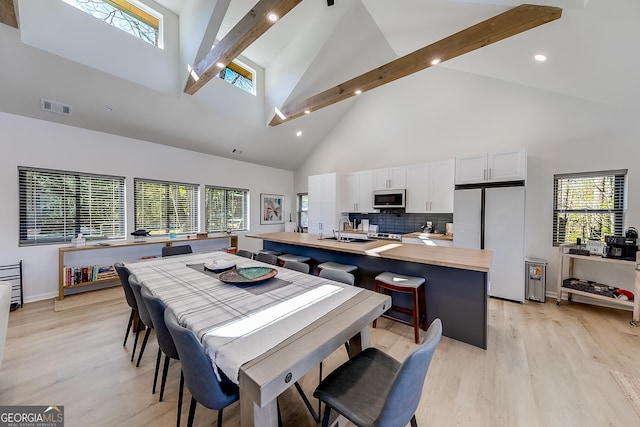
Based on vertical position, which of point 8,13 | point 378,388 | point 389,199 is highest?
point 8,13

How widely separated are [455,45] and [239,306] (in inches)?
142

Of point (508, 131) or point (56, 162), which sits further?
point (508, 131)

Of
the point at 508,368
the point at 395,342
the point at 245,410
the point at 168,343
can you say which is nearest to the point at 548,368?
the point at 508,368

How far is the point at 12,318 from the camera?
9.42ft

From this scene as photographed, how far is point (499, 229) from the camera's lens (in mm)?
3479

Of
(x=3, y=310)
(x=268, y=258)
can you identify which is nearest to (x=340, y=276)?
(x=268, y=258)

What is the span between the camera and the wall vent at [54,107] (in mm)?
3152

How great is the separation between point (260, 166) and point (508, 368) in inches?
234

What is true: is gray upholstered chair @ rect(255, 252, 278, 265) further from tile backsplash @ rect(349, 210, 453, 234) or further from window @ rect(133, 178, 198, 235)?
tile backsplash @ rect(349, 210, 453, 234)

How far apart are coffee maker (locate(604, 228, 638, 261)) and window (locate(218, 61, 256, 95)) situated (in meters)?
5.96

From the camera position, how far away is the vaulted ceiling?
242 cm

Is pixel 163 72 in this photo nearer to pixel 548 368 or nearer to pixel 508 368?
pixel 508 368

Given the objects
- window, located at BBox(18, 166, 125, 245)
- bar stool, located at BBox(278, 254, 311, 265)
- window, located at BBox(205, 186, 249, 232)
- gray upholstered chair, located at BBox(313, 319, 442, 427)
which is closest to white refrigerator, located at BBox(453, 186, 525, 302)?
bar stool, located at BBox(278, 254, 311, 265)

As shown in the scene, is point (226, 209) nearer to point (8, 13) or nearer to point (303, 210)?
point (303, 210)
